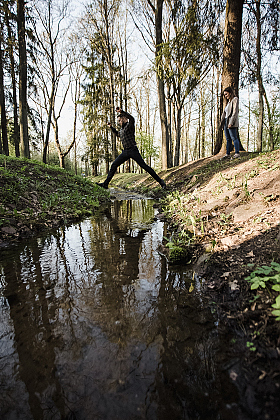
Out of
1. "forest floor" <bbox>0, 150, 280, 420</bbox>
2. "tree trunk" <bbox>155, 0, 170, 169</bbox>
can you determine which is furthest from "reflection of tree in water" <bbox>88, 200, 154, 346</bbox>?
"tree trunk" <bbox>155, 0, 170, 169</bbox>

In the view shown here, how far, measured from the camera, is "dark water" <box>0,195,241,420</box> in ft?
3.01

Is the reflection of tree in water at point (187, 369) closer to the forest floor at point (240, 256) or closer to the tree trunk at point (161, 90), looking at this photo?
the forest floor at point (240, 256)

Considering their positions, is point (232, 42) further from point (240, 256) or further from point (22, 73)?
point (22, 73)

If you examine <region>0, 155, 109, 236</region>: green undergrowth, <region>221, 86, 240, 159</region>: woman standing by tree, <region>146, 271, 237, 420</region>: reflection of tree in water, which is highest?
<region>221, 86, 240, 159</region>: woman standing by tree

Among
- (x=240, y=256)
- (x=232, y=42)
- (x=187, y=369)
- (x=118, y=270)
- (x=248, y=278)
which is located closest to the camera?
(x=187, y=369)

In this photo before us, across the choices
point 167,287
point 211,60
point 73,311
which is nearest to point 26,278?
point 73,311

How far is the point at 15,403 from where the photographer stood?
3.08ft

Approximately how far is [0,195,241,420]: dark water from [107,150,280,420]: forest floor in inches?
3.7

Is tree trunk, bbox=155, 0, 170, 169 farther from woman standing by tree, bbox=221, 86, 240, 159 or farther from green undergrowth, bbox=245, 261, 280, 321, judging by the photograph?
green undergrowth, bbox=245, 261, 280, 321

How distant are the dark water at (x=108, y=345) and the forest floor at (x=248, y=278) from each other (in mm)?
95

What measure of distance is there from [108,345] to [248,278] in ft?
3.21

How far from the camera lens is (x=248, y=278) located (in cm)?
137

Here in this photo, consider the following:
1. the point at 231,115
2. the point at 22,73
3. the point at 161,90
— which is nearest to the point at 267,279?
the point at 231,115

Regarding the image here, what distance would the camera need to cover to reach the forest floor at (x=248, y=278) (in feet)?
3.06
